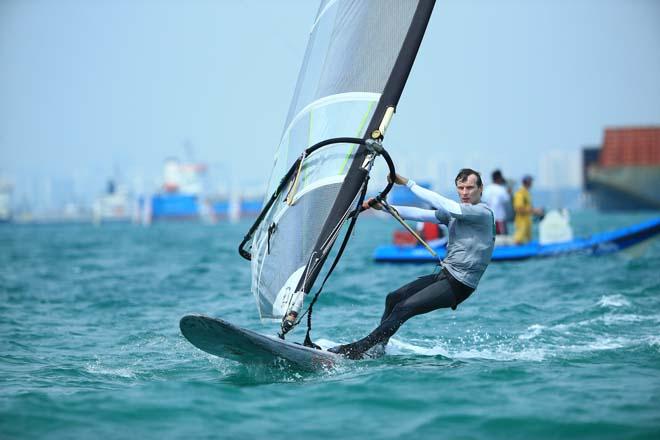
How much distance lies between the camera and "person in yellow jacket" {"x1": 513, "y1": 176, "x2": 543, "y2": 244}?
49.4 feet

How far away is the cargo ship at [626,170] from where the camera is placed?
80.6 m

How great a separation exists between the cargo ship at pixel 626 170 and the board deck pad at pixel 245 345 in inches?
3134

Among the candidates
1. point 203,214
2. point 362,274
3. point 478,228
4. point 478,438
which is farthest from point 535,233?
point 203,214

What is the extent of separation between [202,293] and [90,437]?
27.9ft

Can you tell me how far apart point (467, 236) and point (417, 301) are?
60 centimetres

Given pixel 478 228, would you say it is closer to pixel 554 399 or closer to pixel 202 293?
pixel 554 399

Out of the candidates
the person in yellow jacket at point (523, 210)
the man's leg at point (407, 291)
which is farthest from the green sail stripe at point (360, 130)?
the person in yellow jacket at point (523, 210)

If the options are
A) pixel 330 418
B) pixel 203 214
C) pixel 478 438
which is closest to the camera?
pixel 478 438

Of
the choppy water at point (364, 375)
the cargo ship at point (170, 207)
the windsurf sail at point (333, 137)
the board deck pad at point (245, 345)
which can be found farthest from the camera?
the cargo ship at point (170, 207)

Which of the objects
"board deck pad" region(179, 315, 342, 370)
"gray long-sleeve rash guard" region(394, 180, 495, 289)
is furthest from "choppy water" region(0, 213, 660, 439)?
"gray long-sleeve rash guard" region(394, 180, 495, 289)

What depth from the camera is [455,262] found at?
20.7ft

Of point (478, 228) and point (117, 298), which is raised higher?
point (478, 228)

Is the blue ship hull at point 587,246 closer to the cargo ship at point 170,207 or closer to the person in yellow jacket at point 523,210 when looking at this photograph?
the person in yellow jacket at point 523,210

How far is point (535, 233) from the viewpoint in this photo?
28.2 m
